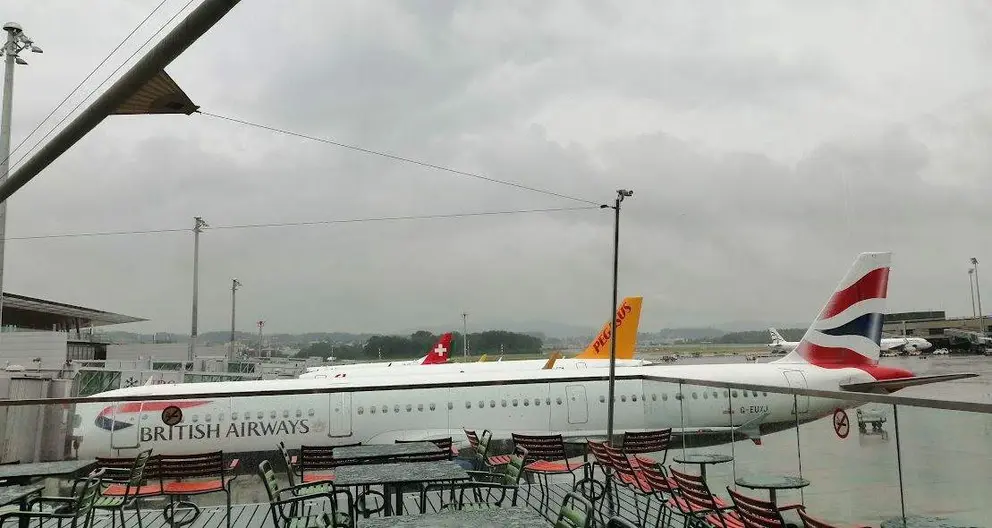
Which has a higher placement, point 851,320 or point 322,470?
point 851,320

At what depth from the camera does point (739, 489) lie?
6836 mm

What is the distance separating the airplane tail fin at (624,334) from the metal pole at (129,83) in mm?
28010

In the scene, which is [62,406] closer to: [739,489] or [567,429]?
[739,489]

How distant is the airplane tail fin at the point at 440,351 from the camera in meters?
44.5

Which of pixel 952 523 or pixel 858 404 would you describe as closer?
pixel 952 523

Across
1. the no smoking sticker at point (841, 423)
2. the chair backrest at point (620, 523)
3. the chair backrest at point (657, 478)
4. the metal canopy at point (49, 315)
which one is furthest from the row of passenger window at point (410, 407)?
the metal canopy at point (49, 315)

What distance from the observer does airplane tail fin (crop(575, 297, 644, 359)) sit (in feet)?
105

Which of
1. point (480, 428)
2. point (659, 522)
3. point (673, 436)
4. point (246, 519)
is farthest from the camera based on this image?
point (480, 428)

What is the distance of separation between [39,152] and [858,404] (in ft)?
21.3

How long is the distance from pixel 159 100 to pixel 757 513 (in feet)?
16.7

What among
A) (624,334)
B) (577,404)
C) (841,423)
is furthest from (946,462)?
(624,334)

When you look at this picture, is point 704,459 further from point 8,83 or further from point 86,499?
point 8,83

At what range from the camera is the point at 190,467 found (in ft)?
23.4

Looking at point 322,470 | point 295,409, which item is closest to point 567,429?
point 295,409
